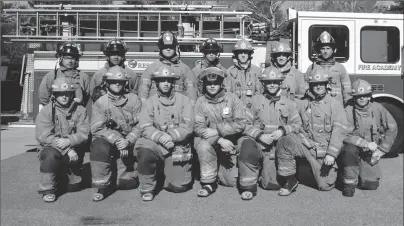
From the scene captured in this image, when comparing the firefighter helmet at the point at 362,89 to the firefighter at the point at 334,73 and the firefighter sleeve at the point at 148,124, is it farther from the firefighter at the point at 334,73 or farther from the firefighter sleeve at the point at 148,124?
the firefighter sleeve at the point at 148,124

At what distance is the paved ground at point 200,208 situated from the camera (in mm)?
4379

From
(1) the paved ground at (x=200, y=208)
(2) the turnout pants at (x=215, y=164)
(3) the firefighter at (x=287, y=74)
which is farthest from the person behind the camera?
(3) the firefighter at (x=287, y=74)

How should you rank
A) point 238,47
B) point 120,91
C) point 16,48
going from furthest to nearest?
1. point 16,48
2. point 238,47
3. point 120,91

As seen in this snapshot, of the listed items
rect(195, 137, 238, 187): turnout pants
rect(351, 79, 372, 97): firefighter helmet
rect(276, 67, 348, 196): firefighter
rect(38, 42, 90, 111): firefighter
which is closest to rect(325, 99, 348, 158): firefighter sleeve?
rect(276, 67, 348, 196): firefighter

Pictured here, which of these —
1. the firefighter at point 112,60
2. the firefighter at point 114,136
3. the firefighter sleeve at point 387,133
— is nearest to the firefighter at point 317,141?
the firefighter sleeve at point 387,133

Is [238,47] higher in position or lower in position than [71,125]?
higher

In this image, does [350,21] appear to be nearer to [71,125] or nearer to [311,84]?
[311,84]

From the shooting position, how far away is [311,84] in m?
5.57

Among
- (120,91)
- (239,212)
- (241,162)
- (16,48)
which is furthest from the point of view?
(16,48)

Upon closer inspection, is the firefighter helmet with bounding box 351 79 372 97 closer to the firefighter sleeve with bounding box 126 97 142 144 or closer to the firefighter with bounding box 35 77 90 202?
the firefighter sleeve with bounding box 126 97 142 144

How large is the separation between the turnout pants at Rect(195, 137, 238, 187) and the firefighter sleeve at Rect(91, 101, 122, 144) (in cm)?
101

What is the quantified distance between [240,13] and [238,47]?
1.73m

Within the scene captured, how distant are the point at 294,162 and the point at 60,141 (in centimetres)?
283

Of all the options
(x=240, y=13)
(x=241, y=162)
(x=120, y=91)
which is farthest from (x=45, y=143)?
(x=240, y=13)
